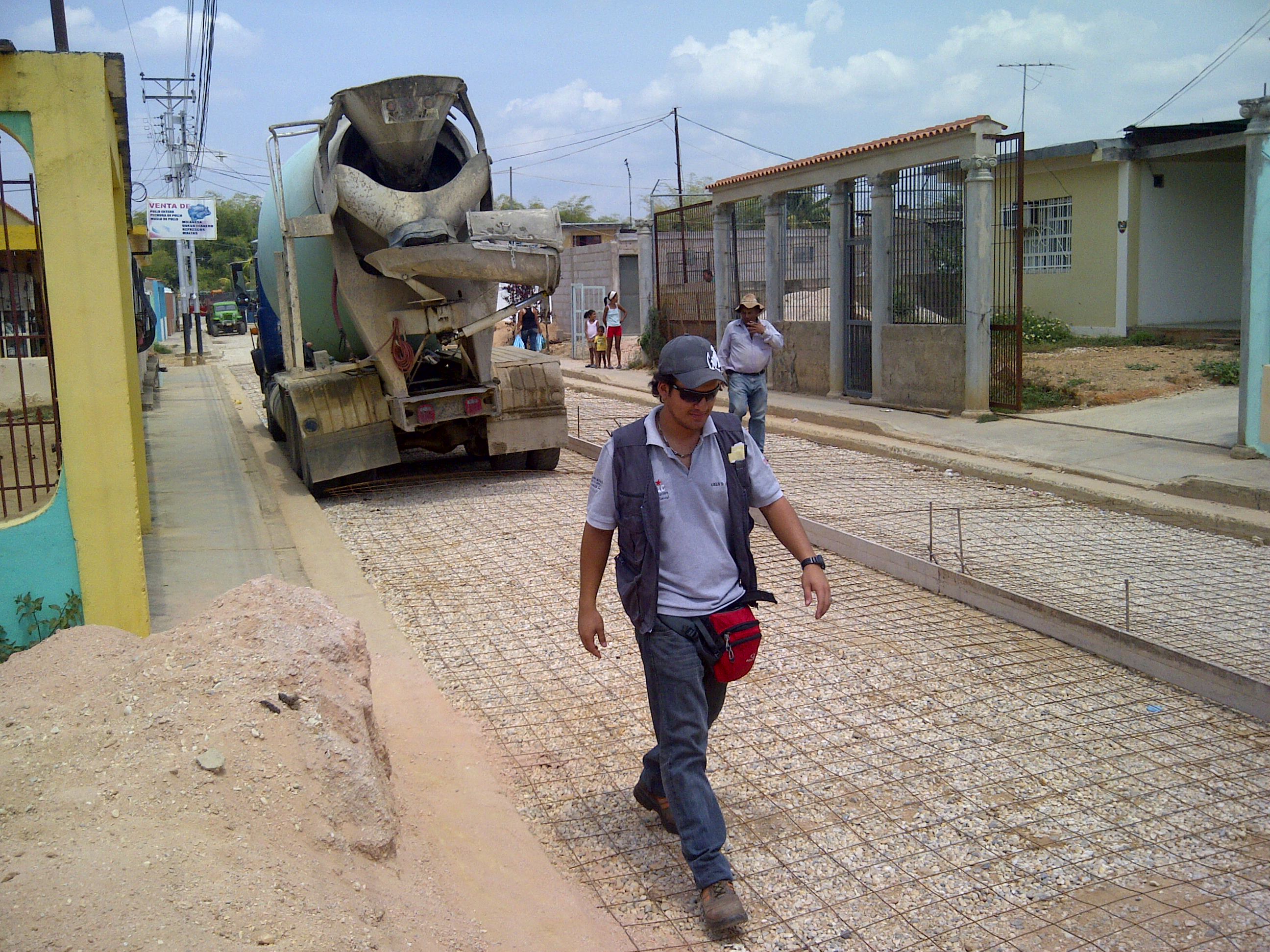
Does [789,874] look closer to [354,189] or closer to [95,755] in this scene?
[95,755]

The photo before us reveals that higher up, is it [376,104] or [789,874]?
[376,104]

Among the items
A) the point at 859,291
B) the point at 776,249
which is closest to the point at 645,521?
the point at 859,291

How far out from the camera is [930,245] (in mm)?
15125

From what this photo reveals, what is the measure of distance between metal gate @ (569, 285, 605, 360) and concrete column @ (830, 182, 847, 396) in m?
12.9

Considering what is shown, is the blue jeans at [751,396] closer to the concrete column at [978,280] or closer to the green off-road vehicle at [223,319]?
the concrete column at [978,280]

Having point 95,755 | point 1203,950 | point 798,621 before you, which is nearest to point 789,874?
point 1203,950

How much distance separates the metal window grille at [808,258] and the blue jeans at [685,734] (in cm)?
1472

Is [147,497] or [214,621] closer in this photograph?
[214,621]

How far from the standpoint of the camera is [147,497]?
29.2 ft

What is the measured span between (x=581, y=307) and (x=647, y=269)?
20.4 ft

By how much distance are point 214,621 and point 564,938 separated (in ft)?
6.03

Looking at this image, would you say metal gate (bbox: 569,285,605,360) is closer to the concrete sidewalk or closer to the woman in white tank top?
the woman in white tank top

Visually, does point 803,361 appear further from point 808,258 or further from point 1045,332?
point 1045,332

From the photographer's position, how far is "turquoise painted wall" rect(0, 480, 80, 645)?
5.02 meters
